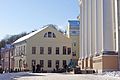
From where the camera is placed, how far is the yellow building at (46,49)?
8031 cm

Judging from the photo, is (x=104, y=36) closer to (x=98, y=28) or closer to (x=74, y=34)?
(x=98, y=28)

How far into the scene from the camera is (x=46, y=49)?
81.5 meters

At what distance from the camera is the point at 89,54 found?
47.1 meters

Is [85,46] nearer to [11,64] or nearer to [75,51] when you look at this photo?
[75,51]

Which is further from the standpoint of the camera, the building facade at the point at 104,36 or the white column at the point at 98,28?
the white column at the point at 98,28

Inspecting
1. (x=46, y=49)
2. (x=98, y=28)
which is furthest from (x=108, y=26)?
(x=46, y=49)

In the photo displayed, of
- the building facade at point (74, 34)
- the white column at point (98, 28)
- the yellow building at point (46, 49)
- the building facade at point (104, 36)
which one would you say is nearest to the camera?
the building facade at point (104, 36)

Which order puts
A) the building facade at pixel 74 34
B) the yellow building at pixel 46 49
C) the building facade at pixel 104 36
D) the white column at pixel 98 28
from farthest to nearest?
the building facade at pixel 74 34 → the yellow building at pixel 46 49 → the white column at pixel 98 28 → the building facade at pixel 104 36

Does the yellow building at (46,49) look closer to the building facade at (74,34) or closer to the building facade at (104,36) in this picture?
the building facade at (74,34)

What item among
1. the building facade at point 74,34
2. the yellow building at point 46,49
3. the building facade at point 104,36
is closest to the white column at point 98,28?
the building facade at point 104,36

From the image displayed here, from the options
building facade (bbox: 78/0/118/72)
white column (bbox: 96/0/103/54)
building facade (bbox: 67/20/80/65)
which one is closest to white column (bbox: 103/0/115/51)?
building facade (bbox: 78/0/118/72)

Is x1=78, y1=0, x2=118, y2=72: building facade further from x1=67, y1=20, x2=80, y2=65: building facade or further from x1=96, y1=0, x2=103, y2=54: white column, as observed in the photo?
x1=67, y1=20, x2=80, y2=65: building facade

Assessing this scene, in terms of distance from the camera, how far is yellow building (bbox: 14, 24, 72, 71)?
263ft

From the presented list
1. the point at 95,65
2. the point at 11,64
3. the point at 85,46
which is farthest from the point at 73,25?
the point at 95,65
